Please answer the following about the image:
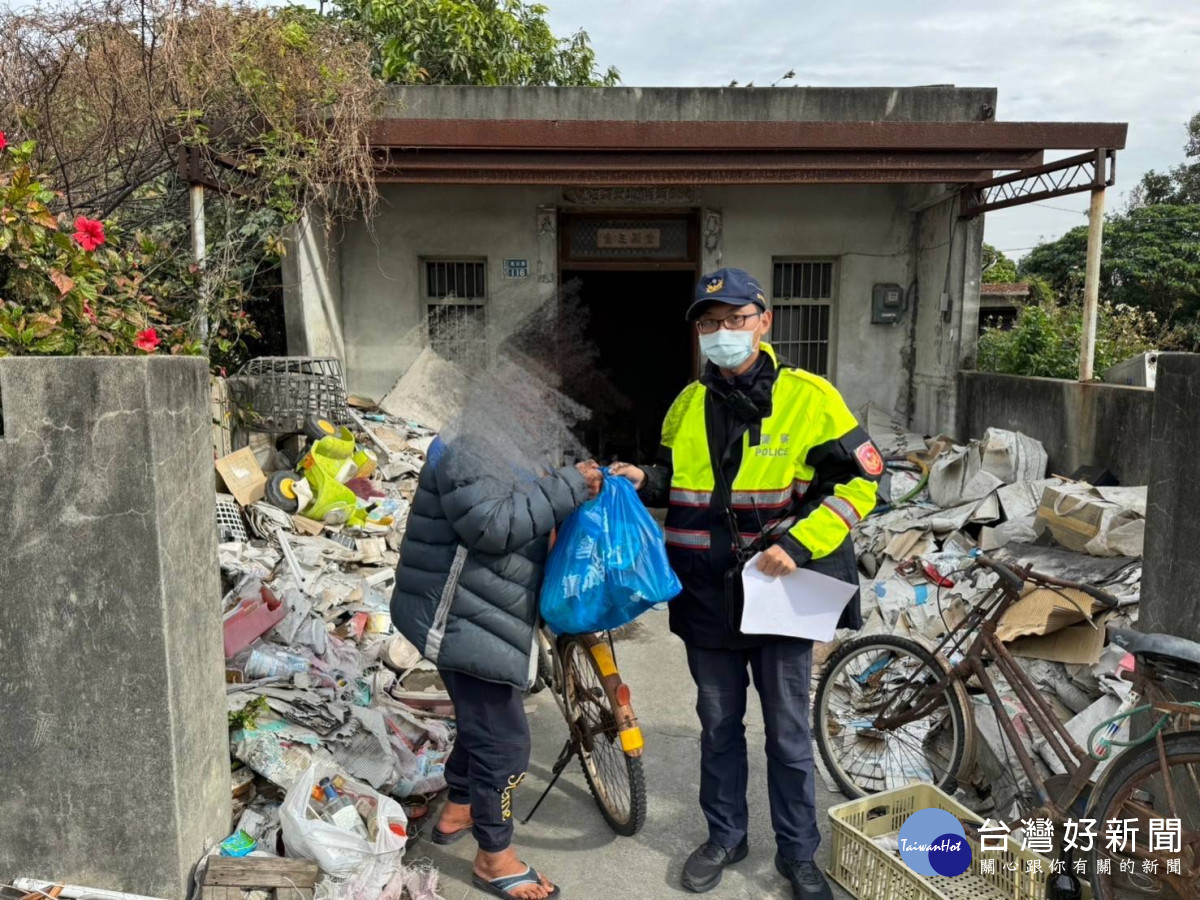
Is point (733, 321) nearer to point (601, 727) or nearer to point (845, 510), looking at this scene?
point (845, 510)

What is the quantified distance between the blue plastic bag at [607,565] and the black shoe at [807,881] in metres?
1.00

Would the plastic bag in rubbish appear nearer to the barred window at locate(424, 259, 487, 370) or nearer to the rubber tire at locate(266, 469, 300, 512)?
the rubber tire at locate(266, 469, 300, 512)

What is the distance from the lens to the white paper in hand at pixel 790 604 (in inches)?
100

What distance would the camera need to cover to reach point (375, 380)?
8.99 meters

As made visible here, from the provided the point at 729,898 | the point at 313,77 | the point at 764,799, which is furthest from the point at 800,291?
the point at 729,898

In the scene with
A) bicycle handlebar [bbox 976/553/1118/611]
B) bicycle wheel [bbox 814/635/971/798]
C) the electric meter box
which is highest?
the electric meter box

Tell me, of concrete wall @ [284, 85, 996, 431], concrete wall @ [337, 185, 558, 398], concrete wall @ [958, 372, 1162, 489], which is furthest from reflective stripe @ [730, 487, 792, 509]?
concrete wall @ [337, 185, 558, 398]

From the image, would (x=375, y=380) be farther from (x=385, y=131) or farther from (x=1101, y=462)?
(x=1101, y=462)

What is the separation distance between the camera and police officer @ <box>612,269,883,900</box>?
2584 mm

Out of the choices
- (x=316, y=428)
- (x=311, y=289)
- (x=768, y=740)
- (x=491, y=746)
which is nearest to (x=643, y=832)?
(x=768, y=740)

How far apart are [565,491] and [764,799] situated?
1737mm

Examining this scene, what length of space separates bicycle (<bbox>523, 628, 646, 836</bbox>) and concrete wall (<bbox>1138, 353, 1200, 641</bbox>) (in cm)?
177

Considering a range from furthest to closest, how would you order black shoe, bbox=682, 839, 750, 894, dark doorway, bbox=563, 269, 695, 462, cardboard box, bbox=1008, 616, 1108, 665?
dark doorway, bbox=563, 269, 695, 462, cardboard box, bbox=1008, 616, 1108, 665, black shoe, bbox=682, 839, 750, 894

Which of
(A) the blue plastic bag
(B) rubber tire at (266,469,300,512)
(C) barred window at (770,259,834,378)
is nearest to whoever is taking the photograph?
(A) the blue plastic bag
